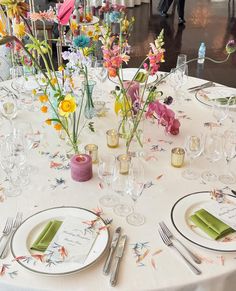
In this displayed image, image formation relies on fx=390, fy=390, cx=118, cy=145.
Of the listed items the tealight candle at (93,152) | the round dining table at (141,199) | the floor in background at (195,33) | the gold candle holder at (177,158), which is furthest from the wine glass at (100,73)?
the floor in background at (195,33)

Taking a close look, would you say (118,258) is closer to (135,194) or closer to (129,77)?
(135,194)

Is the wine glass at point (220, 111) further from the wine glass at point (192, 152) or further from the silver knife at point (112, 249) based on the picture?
the silver knife at point (112, 249)

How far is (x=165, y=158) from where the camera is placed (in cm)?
161

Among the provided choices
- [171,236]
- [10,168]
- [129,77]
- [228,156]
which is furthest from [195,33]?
[171,236]

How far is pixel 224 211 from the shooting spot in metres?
1.31

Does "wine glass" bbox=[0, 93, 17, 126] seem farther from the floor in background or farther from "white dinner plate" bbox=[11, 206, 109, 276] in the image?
the floor in background

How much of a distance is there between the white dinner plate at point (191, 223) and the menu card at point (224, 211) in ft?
0.07

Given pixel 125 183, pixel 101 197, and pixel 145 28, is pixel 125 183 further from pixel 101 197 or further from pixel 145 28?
pixel 145 28

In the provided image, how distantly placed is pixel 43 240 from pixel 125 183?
0.33m

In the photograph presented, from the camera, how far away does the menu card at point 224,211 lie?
126 cm

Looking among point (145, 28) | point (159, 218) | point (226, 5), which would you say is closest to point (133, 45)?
point (145, 28)

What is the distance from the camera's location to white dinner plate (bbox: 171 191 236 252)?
45.6 inches

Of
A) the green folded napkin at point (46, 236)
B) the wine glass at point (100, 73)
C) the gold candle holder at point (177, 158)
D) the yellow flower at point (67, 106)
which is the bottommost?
the green folded napkin at point (46, 236)

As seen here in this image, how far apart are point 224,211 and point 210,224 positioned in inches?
3.9
